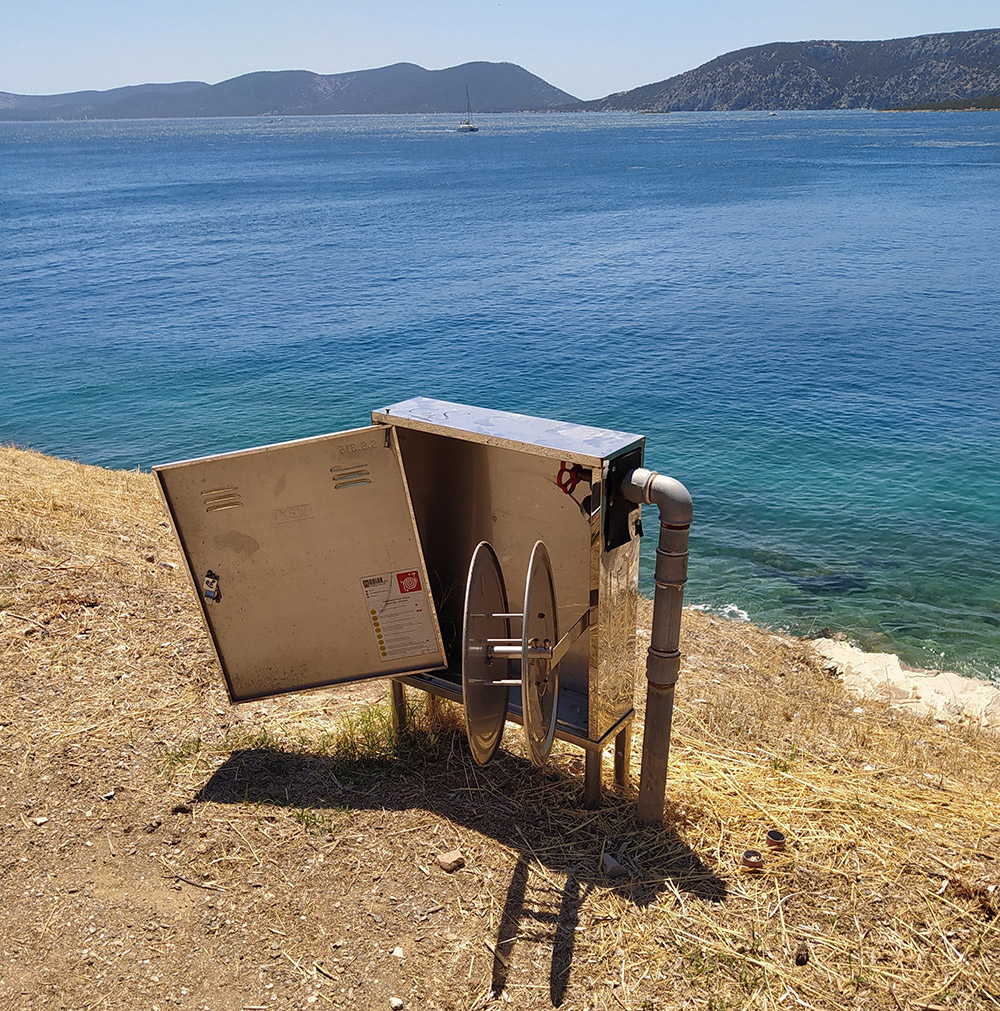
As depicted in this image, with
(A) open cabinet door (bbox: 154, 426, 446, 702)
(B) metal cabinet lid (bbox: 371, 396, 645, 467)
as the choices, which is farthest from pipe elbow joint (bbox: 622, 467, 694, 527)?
(A) open cabinet door (bbox: 154, 426, 446, 702)

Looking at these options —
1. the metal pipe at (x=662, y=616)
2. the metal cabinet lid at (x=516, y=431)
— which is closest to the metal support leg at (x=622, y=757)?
the metal pipe at (x=662, y=616)

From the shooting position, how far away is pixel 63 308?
121ft

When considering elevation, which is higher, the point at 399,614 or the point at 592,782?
the point at 399,614

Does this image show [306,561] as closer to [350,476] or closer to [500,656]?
[350,476]

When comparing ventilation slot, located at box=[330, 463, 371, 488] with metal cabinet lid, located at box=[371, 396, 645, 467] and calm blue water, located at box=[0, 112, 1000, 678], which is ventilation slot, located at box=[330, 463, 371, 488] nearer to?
metal cabinet lid, located at box=[371, 396, 645, 467]

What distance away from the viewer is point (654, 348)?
28797mm

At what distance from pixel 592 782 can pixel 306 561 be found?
189 centimetres

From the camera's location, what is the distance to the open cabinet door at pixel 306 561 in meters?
4.65

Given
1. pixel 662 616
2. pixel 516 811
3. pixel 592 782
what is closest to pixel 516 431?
pixel 662 616

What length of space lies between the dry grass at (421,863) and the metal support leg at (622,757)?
7.1 inches

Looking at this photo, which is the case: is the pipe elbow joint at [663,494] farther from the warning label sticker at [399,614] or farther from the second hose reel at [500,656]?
the warning label sticker at [399,614]

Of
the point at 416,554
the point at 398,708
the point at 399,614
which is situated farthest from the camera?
the point at 398,708

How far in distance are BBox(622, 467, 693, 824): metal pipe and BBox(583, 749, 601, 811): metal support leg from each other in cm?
24

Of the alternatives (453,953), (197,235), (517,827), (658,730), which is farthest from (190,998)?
(197,235)
